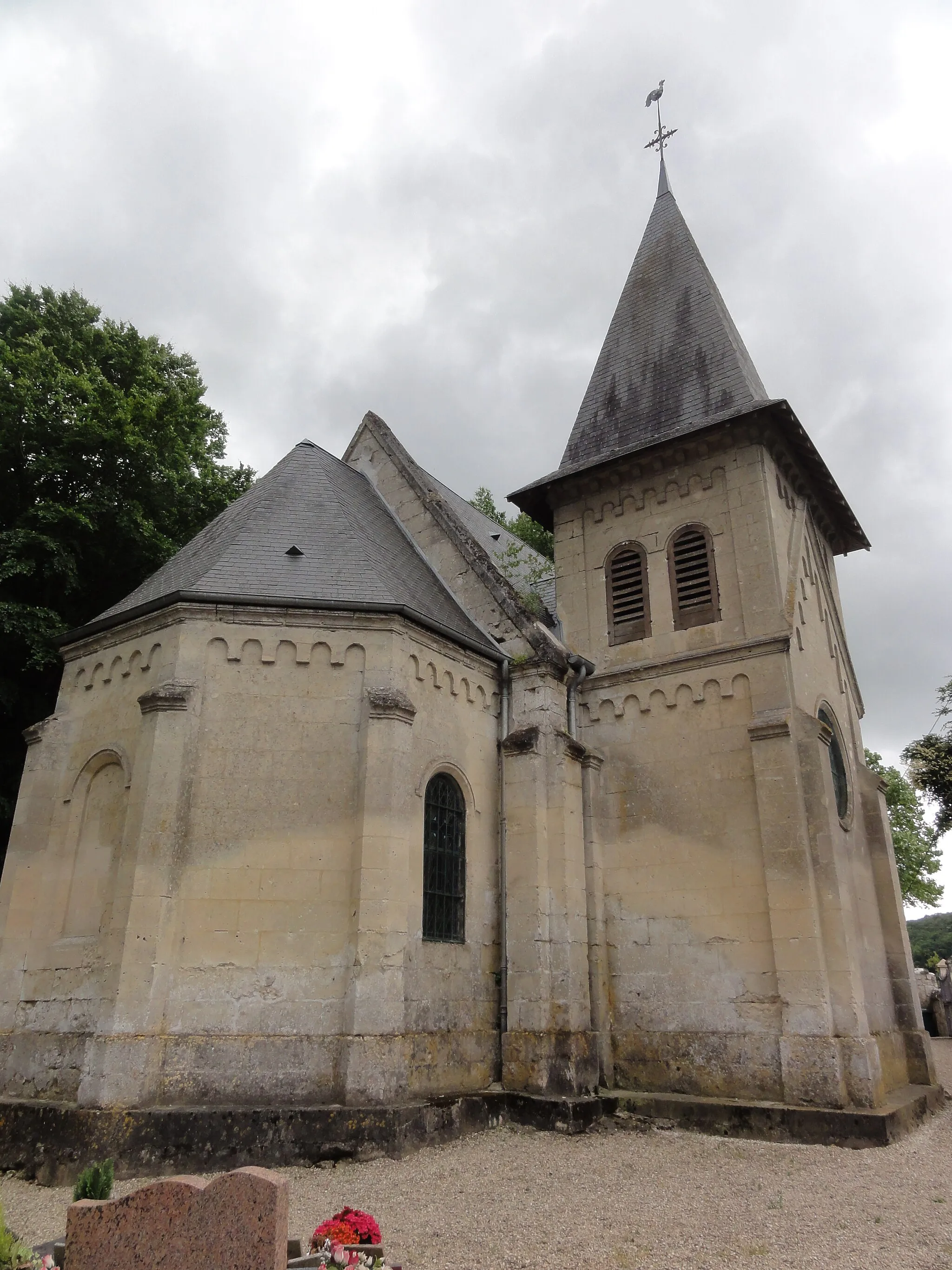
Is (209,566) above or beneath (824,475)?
beneath

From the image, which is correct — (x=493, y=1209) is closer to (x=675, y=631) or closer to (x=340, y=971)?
(x=340, y=971)

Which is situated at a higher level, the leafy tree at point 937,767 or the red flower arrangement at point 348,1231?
the leafy tree at point 937,767

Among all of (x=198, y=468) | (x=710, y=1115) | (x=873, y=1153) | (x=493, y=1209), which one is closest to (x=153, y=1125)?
(x=493, y=1209)

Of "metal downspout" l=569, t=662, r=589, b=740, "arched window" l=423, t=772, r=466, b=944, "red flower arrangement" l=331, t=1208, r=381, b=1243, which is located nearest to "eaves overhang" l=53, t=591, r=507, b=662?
"arched window" l=423, t=772, r=466, b=944

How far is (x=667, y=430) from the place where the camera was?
1586cm

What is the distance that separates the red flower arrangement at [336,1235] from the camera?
5191mm

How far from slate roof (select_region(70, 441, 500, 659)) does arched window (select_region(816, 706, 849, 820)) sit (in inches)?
230

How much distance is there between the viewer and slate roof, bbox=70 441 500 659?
11961 millimetres

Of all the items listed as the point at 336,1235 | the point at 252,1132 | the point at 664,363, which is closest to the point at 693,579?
the point at 664,363

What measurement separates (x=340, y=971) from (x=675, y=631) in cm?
759

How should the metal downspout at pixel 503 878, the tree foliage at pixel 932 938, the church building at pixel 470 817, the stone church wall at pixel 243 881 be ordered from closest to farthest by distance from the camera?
Answer: the stone church wall at pixel 243 881, the church building at pixel 470 817, the metal downspout at pixel 503 878, the tree foliage at pixel 932 938

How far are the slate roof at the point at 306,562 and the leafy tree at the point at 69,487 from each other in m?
3.97

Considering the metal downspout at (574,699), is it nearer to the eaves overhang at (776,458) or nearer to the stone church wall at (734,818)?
the stone church wall at (734,818)

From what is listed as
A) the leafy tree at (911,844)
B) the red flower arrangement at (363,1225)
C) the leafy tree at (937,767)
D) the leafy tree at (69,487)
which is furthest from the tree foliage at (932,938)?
the red flower arrangement at (363,1225)
